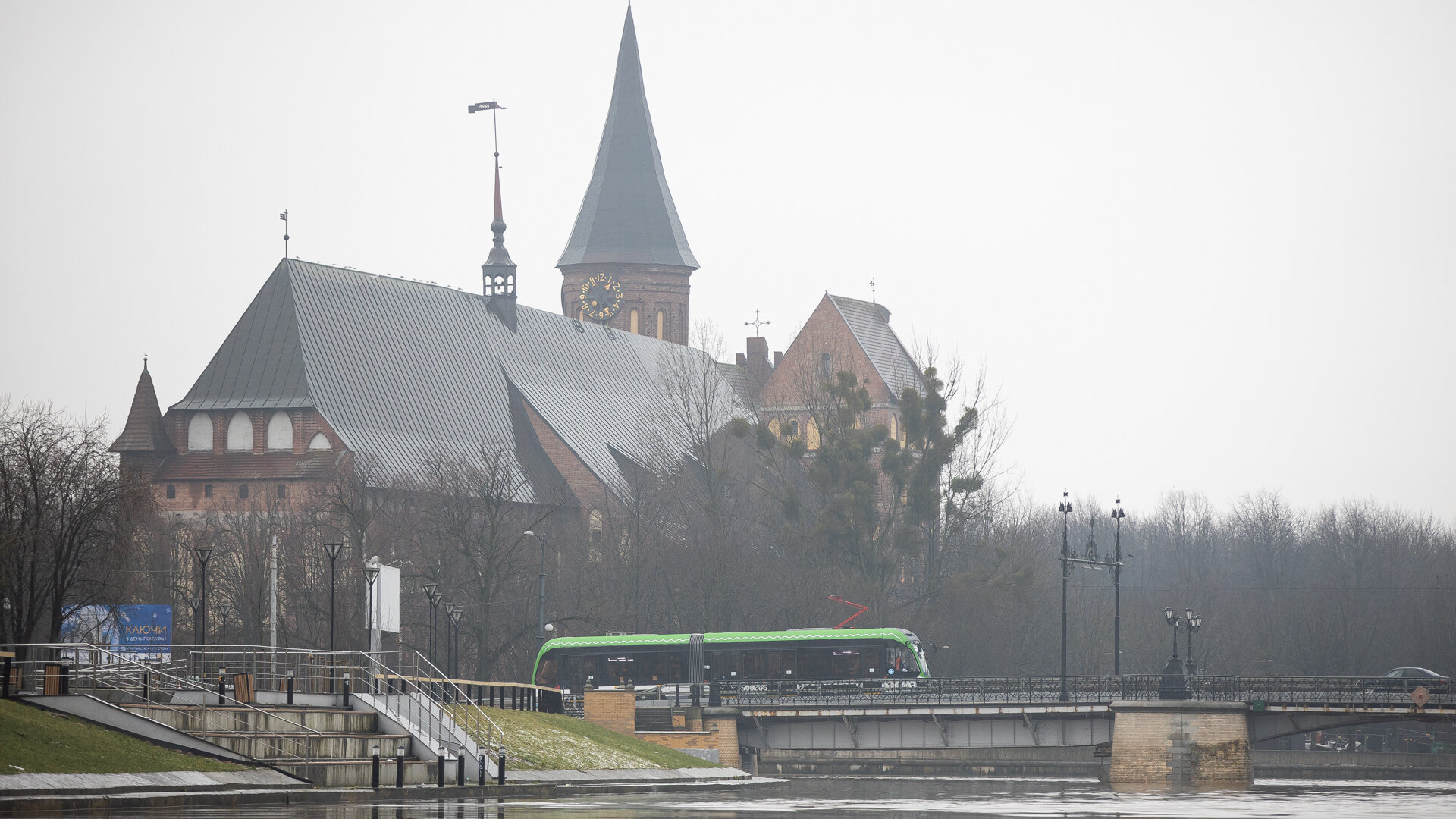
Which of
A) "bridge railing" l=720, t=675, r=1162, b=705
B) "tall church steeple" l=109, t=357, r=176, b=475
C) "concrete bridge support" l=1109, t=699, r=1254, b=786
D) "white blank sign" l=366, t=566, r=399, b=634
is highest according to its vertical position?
"tall church steeple" l=109, t=357, r=176, b=475

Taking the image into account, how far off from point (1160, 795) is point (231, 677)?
19.4 m

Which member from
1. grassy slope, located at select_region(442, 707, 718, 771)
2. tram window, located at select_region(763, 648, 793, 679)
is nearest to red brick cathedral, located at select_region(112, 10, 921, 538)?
tram window, located at select_region(763, 648, 793, 679)

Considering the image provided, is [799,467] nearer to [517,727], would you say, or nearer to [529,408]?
[529,408]

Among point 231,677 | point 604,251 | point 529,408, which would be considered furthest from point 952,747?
point 604,251

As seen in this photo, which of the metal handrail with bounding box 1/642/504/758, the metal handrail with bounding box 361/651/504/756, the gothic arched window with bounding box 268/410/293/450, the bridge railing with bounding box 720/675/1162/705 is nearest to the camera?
the metal handrail with bounding box 1/642/504/758

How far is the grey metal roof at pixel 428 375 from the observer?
92.9 m

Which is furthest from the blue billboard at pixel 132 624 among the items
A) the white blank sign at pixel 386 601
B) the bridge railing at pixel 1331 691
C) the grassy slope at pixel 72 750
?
the bridge railing at pixel 1331 691

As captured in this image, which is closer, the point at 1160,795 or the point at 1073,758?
the point at 1160,795

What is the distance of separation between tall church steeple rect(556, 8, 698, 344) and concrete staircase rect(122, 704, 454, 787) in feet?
319

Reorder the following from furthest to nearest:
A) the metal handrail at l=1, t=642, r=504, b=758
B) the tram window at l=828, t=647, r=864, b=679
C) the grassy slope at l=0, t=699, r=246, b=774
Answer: the tram window at l=828, t=647, r=864, b=679, the metal handrail at l=1, t=642, r=504, b=758, the grassy slope at l=0, t=699, r=246, b=774

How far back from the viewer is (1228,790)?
1897 inches

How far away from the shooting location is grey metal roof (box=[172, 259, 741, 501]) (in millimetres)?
92875

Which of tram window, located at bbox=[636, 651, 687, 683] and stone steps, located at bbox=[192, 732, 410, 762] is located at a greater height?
stone steps, located at bbox=[192, 732, 410, 762]

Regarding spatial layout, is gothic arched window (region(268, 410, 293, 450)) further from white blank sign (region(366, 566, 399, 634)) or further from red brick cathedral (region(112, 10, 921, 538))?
white blank sign (region(366, 566, 399, 634))
